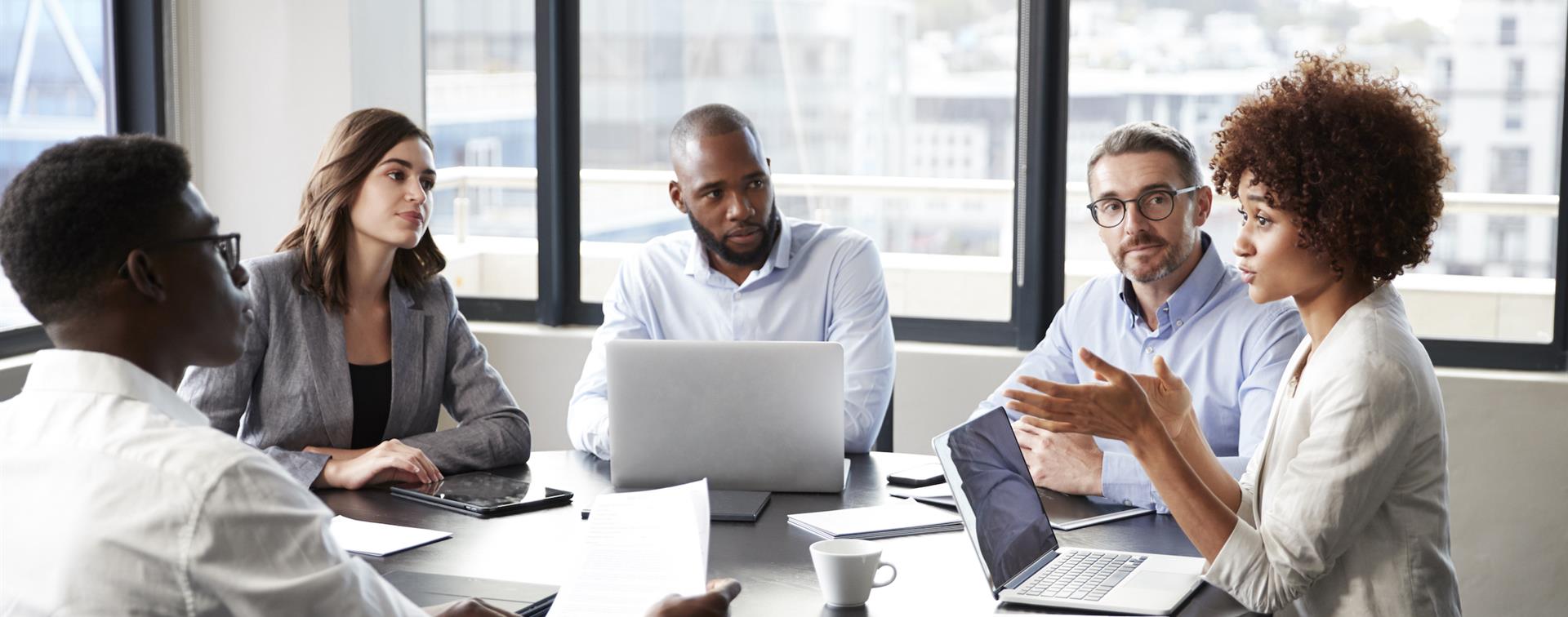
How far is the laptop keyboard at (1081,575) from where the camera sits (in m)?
1.64

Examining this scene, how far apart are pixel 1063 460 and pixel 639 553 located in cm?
79

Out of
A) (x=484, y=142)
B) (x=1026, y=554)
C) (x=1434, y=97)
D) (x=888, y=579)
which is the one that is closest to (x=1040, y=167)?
(x=1434, y=97)

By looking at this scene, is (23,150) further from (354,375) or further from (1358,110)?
(1358,110)

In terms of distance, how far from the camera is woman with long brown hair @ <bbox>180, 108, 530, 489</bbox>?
240 cm

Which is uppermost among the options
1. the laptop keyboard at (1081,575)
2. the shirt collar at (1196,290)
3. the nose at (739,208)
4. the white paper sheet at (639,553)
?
the nose at (739,208)

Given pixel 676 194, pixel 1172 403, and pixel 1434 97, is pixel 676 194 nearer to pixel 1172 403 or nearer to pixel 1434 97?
pixel 1172 403

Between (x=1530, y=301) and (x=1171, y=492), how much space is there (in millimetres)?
2543

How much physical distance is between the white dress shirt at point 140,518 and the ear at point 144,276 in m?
0.08

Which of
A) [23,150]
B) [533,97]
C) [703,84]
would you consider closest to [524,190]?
[533,97]

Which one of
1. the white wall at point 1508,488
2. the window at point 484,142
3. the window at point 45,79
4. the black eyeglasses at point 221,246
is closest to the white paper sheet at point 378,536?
the black eyeglasses at point 221,246

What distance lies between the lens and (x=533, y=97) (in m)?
4.37

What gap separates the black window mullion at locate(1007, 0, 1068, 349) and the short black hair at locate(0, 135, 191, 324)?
298cm

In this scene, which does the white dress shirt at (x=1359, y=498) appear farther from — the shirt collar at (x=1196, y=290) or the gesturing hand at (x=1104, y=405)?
the shirt collar at (x=1196, y=290)

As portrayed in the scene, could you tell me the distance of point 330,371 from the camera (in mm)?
2465
